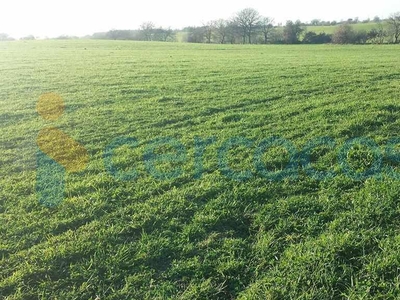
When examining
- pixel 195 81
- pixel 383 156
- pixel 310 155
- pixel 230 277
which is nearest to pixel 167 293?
pixel 230 277

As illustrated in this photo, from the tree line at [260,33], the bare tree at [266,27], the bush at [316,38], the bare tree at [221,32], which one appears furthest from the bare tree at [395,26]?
the bare tree at [221,32]

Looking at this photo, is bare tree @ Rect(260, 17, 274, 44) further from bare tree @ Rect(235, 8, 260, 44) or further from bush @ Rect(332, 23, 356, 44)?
bush @ Rect(332, 23, 356, 44)

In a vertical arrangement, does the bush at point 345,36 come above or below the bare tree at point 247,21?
below

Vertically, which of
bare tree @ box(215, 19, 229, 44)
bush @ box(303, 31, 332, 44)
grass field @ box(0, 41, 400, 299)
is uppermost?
bare tree @ box(215, 19, 229, 44)

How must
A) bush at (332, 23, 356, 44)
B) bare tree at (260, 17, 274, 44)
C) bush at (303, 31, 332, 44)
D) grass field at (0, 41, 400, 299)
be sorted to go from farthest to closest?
bare tree at (260, 17, 274, 44), bush at (303, 31, 332, 44), bush at (332, 23, 356, 44), grass field at (0, 41, 400, 299)

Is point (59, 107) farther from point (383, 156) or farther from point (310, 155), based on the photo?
point (383, 156)

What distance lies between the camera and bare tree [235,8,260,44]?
83312 millimetres

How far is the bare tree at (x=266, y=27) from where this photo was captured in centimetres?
8012

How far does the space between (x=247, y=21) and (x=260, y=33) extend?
5.33m

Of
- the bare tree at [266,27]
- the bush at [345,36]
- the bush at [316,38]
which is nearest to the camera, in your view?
the bush at [345,36]

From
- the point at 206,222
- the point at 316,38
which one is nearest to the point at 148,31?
the point at 316,38

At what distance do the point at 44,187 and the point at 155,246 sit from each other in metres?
2.45

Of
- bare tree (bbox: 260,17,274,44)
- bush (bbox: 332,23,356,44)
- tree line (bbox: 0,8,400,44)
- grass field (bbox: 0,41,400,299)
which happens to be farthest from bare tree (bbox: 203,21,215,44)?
grass field (bbox: 0,41,400,299)

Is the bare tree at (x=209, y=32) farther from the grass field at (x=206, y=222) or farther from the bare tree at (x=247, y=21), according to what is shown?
the grass field at (x=206, y=222)
